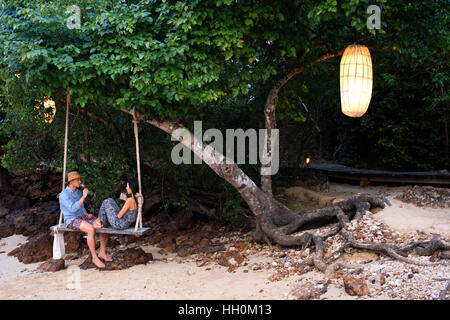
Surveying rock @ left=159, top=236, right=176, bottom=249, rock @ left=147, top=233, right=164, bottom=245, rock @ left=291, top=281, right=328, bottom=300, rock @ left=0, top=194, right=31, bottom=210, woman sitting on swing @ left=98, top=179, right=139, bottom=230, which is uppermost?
woman sitting on swing @ left=98, top=179, right=139, bottom=230

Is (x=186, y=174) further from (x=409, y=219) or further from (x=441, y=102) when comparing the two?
(x=441, y=102)

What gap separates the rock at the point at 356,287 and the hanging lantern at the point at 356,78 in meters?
2.19

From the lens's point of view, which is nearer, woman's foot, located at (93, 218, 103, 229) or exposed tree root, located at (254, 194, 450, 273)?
exposed tree root, located at (254, 194, 450, 273)

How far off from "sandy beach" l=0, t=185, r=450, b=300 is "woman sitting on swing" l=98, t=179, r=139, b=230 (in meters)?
0.69

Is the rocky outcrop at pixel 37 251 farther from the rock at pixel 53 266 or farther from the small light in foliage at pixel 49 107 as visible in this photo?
the small light in foliage at pixel 49 107

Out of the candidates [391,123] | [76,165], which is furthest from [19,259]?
[391,123]

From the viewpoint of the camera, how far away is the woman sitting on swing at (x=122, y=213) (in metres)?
5.63

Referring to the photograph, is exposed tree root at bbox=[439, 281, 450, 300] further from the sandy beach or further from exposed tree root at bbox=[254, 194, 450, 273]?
exposed tree root at bbox=[254, 194, 450, 273]

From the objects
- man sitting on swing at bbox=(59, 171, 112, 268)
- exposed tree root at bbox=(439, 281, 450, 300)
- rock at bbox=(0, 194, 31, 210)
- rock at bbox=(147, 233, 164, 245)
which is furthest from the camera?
rock at bbox=(0, 194, 31, 210)

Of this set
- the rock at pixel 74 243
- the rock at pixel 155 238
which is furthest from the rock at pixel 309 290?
the rock at pixel 74 243

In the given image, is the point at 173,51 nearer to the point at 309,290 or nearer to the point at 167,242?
the point at 309,290

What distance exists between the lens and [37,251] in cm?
686

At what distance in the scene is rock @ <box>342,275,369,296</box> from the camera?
395cm

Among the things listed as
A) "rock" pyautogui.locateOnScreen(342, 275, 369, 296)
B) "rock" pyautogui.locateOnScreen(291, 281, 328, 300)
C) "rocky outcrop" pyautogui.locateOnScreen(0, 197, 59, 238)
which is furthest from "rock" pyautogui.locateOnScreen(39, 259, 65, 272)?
"rock" pyautogui.locateOnScreen(342, 275, 369, 296)
